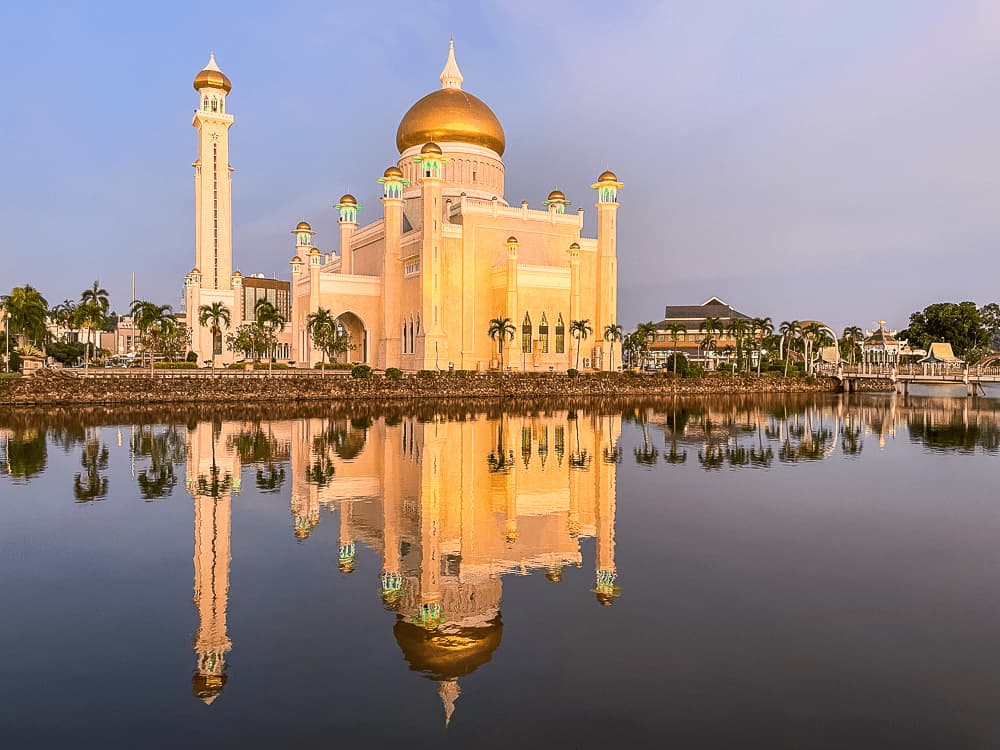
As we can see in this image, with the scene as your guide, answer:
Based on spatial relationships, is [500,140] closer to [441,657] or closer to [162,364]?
[162,364]

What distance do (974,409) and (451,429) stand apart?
3331cm

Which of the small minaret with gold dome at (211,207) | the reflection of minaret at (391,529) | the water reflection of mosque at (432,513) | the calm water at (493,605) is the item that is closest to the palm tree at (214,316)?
the small minaret with gold dome at (211,207)

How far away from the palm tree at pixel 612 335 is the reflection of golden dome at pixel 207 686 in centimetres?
4707

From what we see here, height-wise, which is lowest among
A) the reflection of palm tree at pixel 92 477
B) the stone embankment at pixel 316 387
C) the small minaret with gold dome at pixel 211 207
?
the reflection of palm tree at pixel 92 477

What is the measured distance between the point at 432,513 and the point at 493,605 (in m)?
4.43

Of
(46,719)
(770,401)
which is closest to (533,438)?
(46,719)

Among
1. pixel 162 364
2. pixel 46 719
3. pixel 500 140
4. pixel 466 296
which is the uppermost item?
pixel 500 140

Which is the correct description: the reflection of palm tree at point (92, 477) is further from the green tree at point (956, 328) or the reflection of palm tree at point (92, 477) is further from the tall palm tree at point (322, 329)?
the green tree at point (956, 328)

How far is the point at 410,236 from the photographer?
165 feet

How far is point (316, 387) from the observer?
128 ft

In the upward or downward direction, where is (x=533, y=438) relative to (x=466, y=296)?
downward

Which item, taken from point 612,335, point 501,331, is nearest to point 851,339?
point 612,335

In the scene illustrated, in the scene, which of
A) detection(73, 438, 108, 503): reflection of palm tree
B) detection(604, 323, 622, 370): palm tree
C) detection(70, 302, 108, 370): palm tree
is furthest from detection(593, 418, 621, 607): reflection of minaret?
detection(70, 302, 108, 370): palm tree

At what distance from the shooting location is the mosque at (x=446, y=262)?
49312 millimetres
